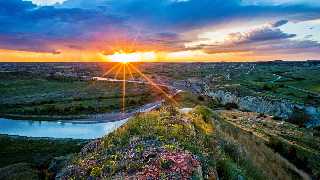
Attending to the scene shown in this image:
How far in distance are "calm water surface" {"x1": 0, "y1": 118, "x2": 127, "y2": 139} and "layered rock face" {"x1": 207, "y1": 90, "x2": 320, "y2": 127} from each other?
3366cm

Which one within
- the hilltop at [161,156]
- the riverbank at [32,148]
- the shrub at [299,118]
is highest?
the hilltop at [161,156]

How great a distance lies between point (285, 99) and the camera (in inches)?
4892

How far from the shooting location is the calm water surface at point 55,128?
9619 cm

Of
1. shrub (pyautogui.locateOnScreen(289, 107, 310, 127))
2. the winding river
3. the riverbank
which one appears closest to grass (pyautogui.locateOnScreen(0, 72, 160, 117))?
the winding river

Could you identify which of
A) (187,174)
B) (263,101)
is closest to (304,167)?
(187,174)

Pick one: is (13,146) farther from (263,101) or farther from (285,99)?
(285,99)

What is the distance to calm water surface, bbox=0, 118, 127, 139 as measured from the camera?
96188mm

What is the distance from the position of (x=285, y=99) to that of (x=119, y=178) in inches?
4494

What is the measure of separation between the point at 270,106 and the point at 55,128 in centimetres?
5322

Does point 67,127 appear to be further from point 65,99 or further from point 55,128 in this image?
point 65,99

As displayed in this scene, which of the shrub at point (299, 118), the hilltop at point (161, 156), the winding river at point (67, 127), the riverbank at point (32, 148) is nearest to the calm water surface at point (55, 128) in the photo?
the winding river at point (67, 127)

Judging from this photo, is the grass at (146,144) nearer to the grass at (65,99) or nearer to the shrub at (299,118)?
the shrub at (299,118)

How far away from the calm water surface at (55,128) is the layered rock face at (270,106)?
1325 inches

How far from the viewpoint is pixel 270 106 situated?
114438mm
